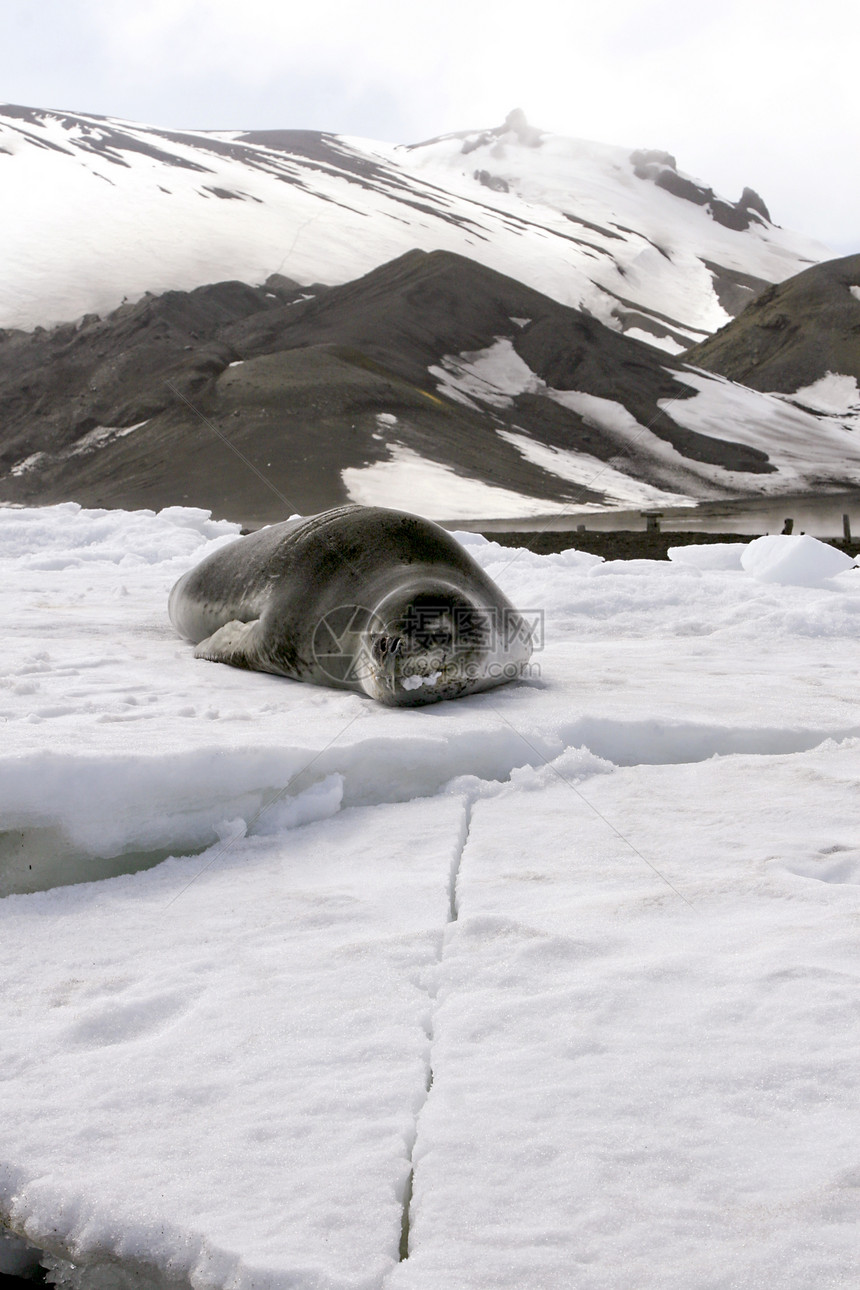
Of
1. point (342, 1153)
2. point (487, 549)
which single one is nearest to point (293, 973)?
point (342, 1153)

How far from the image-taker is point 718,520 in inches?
838

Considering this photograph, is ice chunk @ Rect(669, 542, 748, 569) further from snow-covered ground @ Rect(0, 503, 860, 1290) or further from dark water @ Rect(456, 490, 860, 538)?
dark water @ Rect(456, 490, 860, 538)

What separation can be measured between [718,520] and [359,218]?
45.7 meters

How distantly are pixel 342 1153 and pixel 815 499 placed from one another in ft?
106

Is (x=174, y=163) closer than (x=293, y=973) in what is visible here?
No

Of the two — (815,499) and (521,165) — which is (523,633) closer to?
(815,499)

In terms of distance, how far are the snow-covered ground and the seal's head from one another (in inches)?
9.7

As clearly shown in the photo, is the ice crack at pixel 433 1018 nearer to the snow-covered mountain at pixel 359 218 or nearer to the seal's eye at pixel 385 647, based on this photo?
the seal's eye at pixel 385 647

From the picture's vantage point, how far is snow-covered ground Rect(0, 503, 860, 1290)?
1.22 metres

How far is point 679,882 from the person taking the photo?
208 centimetres

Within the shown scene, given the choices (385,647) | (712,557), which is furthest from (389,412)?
(385,647)

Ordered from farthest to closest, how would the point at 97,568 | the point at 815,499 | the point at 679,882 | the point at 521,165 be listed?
1. the point at 521,165
2. the point at 815,499
3. the point at 97,568
4. the point at 679,882

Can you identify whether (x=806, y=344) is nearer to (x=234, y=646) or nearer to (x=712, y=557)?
(x=712, y=557)

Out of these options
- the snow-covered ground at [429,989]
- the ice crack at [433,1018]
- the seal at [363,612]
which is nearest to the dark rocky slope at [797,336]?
the seal at [363,612]
